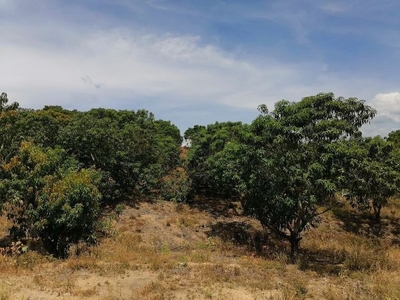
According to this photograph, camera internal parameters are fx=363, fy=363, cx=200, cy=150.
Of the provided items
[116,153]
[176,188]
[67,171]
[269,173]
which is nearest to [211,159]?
[176,188]

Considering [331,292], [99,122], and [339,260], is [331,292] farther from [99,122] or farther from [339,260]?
[99,122]

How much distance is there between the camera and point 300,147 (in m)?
16.4

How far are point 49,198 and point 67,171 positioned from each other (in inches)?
113

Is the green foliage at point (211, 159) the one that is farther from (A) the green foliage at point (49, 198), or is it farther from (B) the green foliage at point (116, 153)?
(A) the green foliage at point (49, 198)

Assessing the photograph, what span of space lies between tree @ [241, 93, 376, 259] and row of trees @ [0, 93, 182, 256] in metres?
8.49

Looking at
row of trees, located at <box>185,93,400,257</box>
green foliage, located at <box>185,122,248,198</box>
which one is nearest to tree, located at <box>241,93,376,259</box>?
row of trees, located at <box>185,93,400,257</box>

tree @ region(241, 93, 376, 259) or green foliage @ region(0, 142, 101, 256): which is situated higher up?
tree @ region(241, 93, 376, 259)

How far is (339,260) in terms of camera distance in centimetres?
1861

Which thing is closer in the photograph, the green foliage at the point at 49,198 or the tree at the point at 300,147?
the tree at the point at 300,147

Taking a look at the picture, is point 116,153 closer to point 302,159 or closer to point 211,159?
point 211,159

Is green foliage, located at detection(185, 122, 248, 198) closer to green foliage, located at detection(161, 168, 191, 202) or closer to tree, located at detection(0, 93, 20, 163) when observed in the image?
green foliage, located at detection(161, 168, 191, 202)

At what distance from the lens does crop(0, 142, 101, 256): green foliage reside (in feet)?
55.1

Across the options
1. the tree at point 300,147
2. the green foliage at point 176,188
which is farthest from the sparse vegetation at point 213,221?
the green foliage at point 176,188

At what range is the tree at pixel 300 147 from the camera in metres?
15.6
